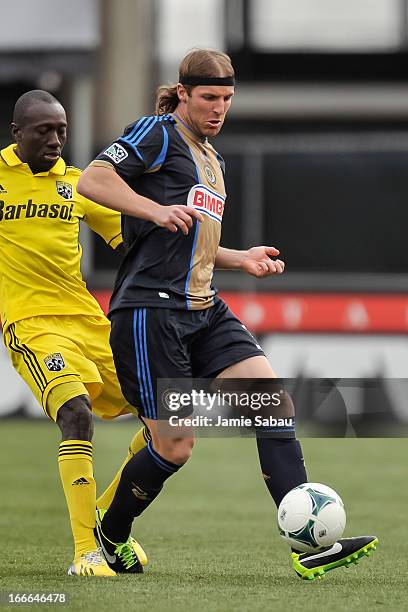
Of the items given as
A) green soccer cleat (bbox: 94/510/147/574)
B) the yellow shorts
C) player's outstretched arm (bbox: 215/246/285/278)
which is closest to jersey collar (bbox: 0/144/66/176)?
the yellow shorts

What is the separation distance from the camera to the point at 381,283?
48.1 ft

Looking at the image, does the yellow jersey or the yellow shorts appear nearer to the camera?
the yellow shorts

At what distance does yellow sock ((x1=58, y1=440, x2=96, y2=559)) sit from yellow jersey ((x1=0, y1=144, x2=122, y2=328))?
2.34ft

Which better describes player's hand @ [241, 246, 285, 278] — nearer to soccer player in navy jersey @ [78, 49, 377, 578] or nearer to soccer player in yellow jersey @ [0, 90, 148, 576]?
soccer player in navy jersey @ [78, 49, 377, 578]

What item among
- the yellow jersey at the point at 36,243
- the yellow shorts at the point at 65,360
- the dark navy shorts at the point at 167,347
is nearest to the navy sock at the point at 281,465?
the dark navy shorts at the point at 167,347

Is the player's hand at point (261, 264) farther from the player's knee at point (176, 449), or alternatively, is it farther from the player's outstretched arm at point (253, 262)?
the player's knee at point (176, 449)

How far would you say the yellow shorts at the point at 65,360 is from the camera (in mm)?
6266

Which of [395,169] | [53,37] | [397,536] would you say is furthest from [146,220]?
[53,37]

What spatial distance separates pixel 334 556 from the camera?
5684 millimetres

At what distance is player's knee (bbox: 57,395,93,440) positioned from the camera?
617cm

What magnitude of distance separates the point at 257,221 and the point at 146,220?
9242 mm

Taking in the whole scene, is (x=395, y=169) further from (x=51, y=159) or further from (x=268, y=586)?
(x=268, y=586)

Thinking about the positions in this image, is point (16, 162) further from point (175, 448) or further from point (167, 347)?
point (175, 448)

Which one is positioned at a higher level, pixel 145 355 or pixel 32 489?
pixel 145 355
